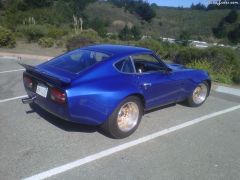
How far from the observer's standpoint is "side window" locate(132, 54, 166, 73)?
237 inches

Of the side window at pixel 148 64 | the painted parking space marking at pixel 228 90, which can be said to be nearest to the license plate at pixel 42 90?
the side window at pixel 148 64

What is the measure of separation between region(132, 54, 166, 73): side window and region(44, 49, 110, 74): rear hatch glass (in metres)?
0.81

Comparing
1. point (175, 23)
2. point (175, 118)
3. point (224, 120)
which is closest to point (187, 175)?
point (175, 118)

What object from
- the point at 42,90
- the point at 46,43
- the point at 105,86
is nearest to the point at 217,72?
the point at 105,86

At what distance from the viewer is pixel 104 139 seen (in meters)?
5.15

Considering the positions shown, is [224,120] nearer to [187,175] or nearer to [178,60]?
[187,175]

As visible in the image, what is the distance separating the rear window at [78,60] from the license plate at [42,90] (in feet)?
1.55

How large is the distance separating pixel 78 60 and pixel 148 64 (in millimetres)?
1430

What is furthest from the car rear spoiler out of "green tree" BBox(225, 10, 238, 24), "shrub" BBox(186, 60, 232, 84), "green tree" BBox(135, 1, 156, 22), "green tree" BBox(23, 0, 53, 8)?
"green tree" BBox(135, 1, 156, 22)

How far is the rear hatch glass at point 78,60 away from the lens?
5.20 meters

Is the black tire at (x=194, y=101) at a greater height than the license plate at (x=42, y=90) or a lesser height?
lesser

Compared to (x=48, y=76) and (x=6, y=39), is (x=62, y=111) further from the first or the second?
(x=6, y=39)

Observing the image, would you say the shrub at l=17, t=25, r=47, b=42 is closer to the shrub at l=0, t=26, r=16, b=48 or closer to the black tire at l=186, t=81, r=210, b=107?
the shrub at l=0, t=26, r=16, b=48

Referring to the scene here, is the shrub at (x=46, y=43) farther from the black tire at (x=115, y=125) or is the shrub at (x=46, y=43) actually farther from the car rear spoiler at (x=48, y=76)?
the black tire at (x=115, y=125)
